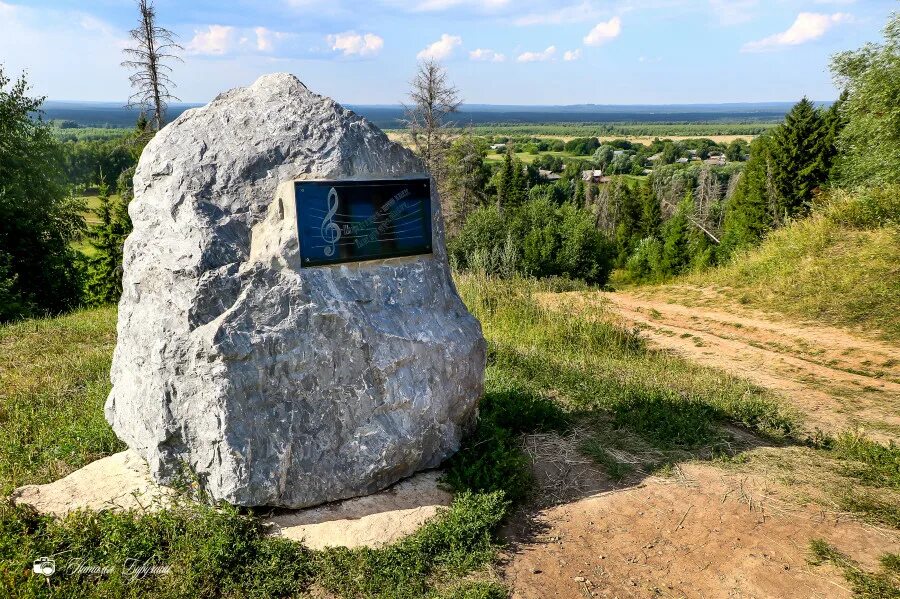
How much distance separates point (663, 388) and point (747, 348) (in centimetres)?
377

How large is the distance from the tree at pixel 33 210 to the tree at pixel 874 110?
23365 mm

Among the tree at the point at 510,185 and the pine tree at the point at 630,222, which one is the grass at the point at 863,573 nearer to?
the tree at the point at 510,185

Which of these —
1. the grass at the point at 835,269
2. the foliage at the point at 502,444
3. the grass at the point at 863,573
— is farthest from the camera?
the grass at the point at 835,269

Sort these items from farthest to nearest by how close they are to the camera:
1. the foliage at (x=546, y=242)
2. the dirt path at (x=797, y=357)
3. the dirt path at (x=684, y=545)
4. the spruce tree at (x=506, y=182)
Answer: the spruce tree at (x=506, y=182), the foliage at (x=546, y=242), the dirt path at (x=797, y=357), the dirt path at (x=684, y=545)

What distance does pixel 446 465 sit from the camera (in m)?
5.21

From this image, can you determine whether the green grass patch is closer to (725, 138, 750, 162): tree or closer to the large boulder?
the large boulder

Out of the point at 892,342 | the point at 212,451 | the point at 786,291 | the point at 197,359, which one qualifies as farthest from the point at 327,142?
the point at 786,291

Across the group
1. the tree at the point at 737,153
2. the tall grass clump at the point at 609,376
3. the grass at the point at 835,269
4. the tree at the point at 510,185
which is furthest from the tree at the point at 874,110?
the tree at the point at 737,153

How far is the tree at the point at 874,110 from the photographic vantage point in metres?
17.4

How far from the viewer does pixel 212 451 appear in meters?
4.36

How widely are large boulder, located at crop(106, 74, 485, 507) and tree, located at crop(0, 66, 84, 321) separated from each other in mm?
14306

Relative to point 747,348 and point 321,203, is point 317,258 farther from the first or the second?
point 747,348

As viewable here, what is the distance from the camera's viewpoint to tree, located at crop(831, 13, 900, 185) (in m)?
17.4

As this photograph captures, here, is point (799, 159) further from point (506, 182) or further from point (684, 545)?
point (684, 545)
